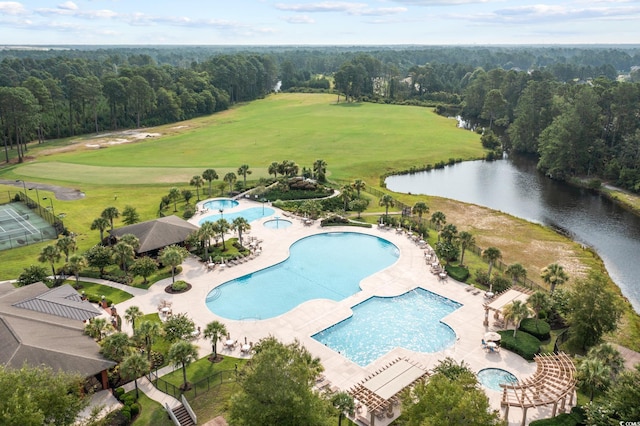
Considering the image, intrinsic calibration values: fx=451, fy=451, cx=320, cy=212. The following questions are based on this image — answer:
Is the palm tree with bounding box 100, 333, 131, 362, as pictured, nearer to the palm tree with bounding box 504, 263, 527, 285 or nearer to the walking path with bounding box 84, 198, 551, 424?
the walking path with bounding box 84, 198, 551, 424

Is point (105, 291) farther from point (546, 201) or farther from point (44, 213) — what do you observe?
point (546, 201)

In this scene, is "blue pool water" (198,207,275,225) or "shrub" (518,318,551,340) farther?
"blue pool water" (198,207,275,225)

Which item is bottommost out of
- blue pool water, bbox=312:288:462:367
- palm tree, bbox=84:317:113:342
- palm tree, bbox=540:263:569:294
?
blue pool water, bbox=312:288:462:367

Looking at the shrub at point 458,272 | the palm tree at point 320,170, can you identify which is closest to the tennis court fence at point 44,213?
the palm tree at point 320,170

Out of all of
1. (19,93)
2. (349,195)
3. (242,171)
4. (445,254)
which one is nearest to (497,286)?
(445,254)

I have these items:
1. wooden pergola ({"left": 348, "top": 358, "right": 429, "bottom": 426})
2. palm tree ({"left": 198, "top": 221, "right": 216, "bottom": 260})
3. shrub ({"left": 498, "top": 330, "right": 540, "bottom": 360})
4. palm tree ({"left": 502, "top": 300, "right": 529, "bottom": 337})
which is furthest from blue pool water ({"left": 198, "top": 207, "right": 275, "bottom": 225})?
shrub ({"left": 498, "top": 330, "right": 540, "bottom": 360})
